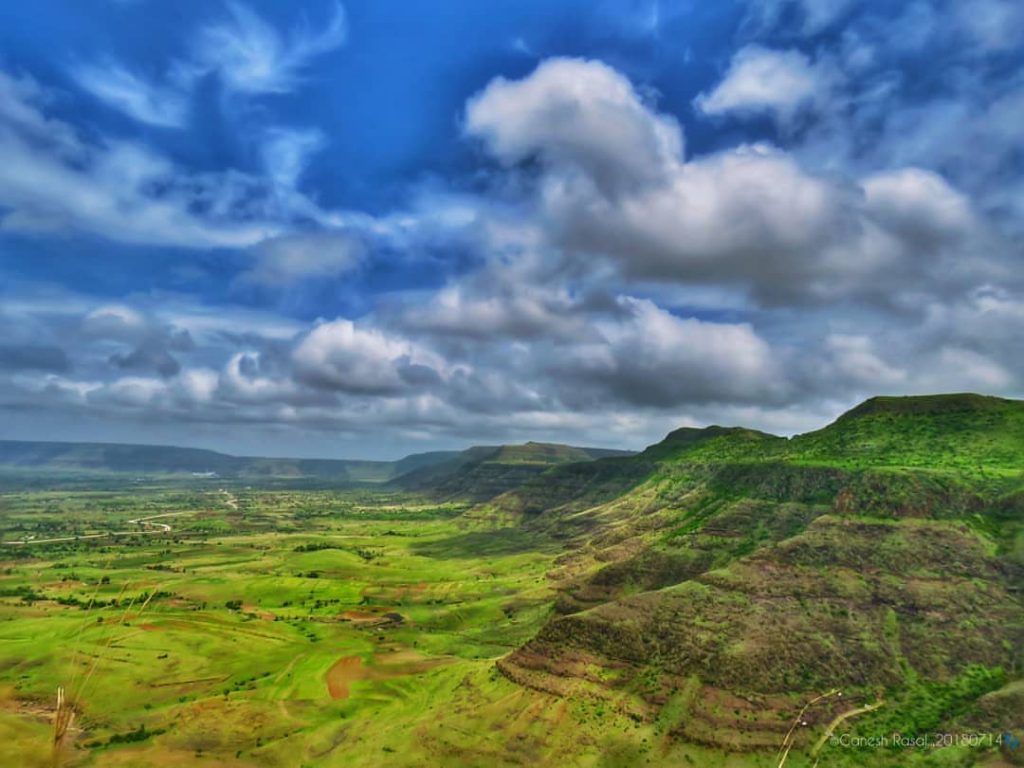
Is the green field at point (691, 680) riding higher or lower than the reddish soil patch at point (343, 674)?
higher

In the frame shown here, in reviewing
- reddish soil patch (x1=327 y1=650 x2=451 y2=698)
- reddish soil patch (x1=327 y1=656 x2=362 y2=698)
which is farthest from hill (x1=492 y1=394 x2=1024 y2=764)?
reddish soil patch (x1=327 y1=656 x2=362 y2=698)

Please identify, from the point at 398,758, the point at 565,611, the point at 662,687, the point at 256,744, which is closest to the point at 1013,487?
the point at 662,687

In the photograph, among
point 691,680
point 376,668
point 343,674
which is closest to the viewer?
point 691,680

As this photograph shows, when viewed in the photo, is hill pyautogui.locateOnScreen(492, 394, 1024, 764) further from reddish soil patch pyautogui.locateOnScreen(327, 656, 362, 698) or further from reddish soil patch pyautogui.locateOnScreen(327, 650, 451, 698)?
reddish soil patch pyautogui.locateOnScreen(327, 656, 362, 698)

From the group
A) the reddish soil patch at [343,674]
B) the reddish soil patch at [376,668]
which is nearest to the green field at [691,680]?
the reddish soil patch at [343,674]

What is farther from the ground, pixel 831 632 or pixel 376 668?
pixel 831 632

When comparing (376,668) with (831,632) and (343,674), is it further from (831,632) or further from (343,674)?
(831,632)

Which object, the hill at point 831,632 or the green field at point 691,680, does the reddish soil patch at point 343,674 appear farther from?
the hill at point 831,632

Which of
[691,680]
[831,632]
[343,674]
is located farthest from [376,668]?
[831,632]

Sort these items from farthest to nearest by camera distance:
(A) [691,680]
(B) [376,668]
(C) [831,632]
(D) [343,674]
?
(B) [376,668] → (D) [343,674] → (C) [831,632] → (A) [691,680]

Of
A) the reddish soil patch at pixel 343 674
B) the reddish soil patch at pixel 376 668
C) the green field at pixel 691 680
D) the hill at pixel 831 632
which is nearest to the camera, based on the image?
the green field at pixel 691 680

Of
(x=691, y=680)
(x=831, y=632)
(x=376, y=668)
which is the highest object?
(x=831, y=632)

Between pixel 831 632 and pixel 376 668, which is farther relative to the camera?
pixel 376 668

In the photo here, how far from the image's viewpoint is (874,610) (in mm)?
139875
